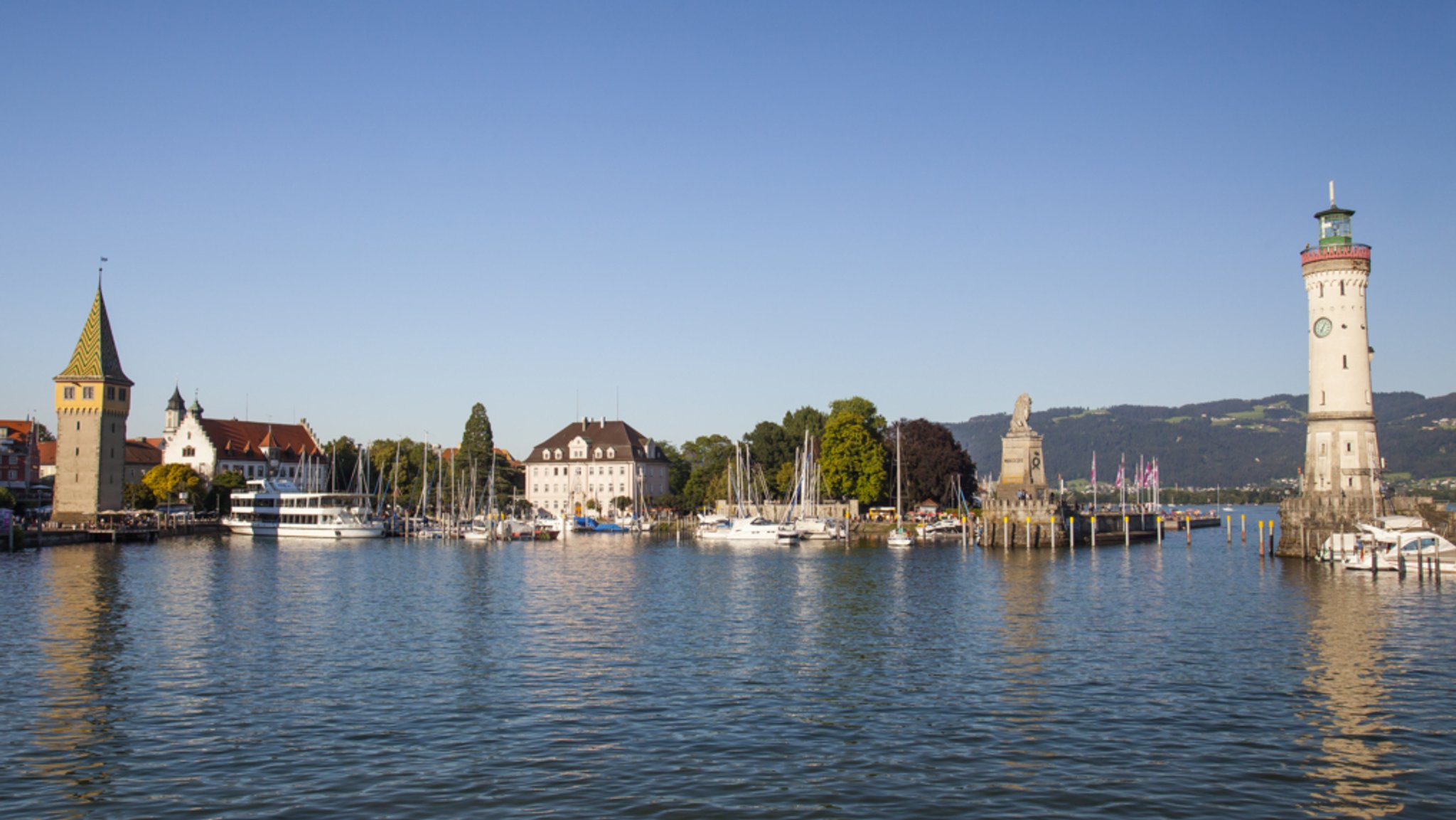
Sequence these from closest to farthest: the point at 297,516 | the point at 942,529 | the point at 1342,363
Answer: the point at 1342,363
the point at 942,529
the point at 297,516

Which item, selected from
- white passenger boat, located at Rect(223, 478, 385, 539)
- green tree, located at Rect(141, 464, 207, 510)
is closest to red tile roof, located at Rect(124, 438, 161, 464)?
green tree, located at Rect(141, 464, 207, 510)

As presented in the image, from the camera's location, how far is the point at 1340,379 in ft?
219

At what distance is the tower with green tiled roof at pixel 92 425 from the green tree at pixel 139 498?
13.9 metres

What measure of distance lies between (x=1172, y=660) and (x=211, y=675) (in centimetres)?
2706

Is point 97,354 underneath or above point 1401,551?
above

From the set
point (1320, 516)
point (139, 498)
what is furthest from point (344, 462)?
point (1320, 516)

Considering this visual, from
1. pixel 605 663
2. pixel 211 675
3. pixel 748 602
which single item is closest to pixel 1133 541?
pixel 748 602

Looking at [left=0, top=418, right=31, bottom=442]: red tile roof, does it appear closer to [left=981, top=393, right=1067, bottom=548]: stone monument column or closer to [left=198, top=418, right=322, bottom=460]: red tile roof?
[left=198, top=418, right=322, bottom=460]: red tile roof

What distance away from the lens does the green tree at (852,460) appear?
124 m

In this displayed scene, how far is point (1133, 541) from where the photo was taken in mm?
106438

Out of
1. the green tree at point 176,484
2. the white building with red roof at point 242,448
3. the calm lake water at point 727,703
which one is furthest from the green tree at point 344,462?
the calm lake water at point 727,703

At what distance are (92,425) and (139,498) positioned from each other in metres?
18.3

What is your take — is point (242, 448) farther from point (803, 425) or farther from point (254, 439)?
point (803, 425)

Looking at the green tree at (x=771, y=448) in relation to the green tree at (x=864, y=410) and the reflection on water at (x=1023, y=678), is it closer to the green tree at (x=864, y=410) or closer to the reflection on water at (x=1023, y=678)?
the green tree at (x=864, y=410)
